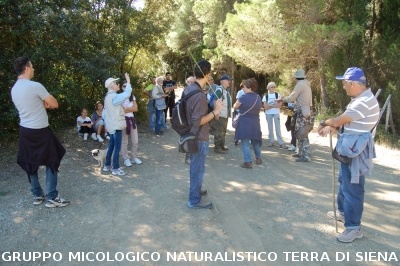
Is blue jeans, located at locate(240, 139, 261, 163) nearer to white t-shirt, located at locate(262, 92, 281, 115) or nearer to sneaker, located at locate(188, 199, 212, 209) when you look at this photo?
white t-shirt, located at locate(262, 92, 281, 115)

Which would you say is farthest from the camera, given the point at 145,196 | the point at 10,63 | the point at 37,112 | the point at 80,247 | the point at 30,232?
the point at 10,63

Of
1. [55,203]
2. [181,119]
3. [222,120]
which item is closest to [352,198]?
[181,119]

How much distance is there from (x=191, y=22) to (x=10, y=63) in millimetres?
16464

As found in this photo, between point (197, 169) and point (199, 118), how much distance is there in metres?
0.73

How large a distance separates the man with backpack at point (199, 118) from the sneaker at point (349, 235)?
1699 millimetres

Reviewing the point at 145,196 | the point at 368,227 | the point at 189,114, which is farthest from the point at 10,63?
the point at 368,227

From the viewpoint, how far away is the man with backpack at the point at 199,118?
4133 millimetres

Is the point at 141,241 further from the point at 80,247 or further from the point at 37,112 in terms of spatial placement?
the point at 37,112

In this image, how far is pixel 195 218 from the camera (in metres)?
4.31

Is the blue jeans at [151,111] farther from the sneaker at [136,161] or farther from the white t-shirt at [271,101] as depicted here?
the white t-shirt at [271,101]

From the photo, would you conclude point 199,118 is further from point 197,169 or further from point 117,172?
point 117,172

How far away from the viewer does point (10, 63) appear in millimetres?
7320

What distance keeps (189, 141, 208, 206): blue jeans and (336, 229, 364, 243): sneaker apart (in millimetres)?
1815

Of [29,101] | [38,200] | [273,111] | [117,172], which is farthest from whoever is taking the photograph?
[273,111]
